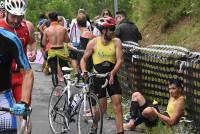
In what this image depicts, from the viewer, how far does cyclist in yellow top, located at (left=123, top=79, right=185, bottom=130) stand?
9125 millimetres

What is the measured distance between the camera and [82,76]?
8.96m

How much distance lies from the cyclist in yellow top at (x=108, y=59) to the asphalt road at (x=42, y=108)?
94 cm

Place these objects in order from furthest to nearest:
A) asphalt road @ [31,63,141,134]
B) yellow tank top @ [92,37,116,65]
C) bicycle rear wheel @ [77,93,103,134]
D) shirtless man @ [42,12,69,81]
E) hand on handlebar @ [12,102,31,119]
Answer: shirtless man @ [42,12,69,81], asphalt road @ [31,63,141,134], yellow tank top @ [92,37,116,65], bicycle rear wheel @ [77,93,103,134], hand on handlebar @ [12,102,31,119]

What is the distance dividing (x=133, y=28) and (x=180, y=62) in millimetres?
4063

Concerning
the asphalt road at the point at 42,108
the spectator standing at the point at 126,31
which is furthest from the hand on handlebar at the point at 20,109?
the spectator standing at the point at 126,31

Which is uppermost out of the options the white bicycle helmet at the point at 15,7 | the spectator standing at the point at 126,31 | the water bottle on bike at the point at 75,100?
the white bicycle helmet at the point at 15,7

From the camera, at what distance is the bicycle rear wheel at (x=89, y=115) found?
871 cm

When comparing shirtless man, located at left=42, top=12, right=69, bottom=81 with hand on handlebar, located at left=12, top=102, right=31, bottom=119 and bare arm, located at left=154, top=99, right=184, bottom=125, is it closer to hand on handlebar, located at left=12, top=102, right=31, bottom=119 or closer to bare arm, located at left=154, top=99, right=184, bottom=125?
bare arm, located at left=154, top=99, right=184, bottom=125

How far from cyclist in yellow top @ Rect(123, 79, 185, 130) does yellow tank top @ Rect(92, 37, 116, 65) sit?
971mm

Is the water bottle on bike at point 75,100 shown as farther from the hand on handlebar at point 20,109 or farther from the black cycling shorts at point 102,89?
the hand on handlebar at point 20,109

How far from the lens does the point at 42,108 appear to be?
487 inches

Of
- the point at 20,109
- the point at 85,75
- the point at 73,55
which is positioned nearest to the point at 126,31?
the point at 73,55

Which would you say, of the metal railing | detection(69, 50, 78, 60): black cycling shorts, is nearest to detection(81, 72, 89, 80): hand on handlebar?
the metal railing

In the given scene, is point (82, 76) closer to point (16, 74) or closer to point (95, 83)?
point (95, 83)
